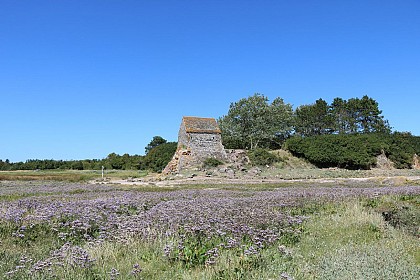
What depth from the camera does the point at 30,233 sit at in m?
7.90

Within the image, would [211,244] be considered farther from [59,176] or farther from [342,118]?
[342,118]

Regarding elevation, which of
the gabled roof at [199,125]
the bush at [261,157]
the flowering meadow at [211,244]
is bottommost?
the flowering meadow at [211,244]

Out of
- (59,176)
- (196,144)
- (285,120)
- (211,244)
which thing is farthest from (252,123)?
(211,244)

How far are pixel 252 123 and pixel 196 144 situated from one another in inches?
743

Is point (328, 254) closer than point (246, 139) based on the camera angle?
Yes

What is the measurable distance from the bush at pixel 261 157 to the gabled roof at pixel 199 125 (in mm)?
4866

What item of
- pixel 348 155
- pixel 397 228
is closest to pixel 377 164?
pixel 348 155

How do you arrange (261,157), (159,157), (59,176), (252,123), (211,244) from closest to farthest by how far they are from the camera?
(211,244) → (59,176) → (261,157) → (252,123) → (159,157)

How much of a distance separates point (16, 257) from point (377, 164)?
47526 millimetres

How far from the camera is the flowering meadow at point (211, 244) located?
4945 millimetres

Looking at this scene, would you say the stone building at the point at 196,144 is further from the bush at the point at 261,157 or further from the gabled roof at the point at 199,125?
the bush at the point at 261,157

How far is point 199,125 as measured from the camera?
130ft

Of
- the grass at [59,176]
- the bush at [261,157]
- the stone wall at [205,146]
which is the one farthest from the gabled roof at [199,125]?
the grass at [59,176]

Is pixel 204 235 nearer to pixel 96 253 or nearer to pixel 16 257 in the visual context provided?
pixel 96 253
